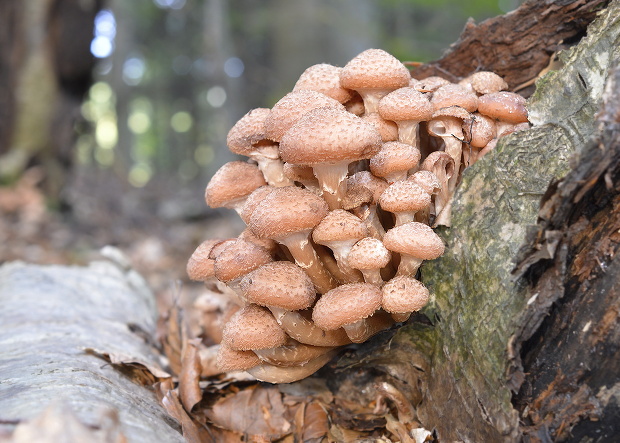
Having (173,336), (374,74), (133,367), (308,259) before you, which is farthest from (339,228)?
(173,336)

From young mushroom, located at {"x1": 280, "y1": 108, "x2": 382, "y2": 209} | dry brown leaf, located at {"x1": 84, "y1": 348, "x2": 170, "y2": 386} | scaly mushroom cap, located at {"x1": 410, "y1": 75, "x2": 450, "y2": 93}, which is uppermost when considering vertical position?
scaly mushroom cap, located at {"x1": 410, "y1": 75, "x2": 450, "y2": 93}

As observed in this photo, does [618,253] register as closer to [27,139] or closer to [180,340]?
[180,340]

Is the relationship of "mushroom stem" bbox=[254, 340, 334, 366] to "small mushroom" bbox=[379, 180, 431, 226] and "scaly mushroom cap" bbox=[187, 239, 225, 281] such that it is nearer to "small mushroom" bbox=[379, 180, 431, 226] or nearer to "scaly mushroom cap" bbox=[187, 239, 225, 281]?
"scaly mushroom cap" bbox=[187, 239, 225, 281]

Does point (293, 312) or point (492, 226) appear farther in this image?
point (293, 312)

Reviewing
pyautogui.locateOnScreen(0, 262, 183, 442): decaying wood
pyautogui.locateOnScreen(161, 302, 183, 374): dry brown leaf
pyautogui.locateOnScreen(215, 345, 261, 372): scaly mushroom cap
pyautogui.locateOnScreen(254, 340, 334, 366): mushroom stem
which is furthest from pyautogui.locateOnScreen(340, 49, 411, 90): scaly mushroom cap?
pyautogui.locateOnScreen(161, 302, 183, 374): dry brown leaf

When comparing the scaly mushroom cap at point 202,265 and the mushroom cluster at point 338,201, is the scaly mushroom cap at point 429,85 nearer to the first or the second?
the mushroom cluster at point 338,201

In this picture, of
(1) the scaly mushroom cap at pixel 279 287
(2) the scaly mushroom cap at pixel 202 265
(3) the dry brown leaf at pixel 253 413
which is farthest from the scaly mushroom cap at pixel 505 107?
(3) the dry brown leaf at pixel 253 413

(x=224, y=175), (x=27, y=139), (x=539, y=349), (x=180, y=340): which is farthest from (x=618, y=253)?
(x=27, y=139)

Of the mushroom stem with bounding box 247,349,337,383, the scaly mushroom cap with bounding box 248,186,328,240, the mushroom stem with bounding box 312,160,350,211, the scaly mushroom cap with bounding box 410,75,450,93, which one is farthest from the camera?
the scaly mushroom cap with bounding box 410,75,450,93
